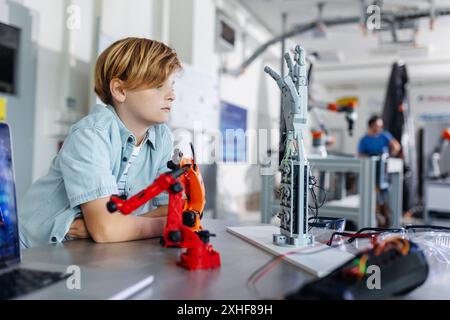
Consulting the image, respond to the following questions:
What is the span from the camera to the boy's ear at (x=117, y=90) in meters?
0.90

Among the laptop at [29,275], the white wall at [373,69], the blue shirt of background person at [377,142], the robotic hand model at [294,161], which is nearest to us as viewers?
the laptop at [29,275]

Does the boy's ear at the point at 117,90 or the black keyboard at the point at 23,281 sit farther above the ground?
the boy's ear at the point at 117,90

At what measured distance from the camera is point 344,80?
25.8 feet

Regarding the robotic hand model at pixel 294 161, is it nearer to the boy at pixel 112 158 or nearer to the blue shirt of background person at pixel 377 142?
the boy at pixel 112 158

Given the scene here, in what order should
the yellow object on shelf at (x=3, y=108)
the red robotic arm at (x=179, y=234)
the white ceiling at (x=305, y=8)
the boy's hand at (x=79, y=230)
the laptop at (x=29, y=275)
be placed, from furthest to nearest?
1. the white ceiling at (x=305, y=8)
2. the yellow object on shelf at (x=3, y=108)
3. the boy's hand at (x=79, y=230)
4. the red robotic arm at (x=179, y=234)
5. the laptop at (x=29, y=275)

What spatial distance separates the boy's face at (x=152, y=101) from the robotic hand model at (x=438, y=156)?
175 inches

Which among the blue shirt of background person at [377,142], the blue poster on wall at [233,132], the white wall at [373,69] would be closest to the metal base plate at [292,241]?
the blue poster on wall at [233,132]

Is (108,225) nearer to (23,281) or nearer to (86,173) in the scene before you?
(86,173)

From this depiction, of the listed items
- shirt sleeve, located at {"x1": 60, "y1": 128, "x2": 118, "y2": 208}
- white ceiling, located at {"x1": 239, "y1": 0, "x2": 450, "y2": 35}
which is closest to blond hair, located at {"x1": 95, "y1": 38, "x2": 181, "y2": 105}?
shirt sleeve, located at {"x1": 60, "y1": 128, "x2": 118, "y2": 208}

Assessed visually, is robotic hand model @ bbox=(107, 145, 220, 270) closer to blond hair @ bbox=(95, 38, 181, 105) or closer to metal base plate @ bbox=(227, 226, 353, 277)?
metal base plate @ bbox=(227, 226, 353, 277)

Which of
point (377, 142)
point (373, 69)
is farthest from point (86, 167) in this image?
point (373, 69)

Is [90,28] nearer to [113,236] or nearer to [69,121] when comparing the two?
[69,121]

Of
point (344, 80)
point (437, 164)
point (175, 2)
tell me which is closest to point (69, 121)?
point (175, 2)

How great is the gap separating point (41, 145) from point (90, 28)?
0.82 metres
